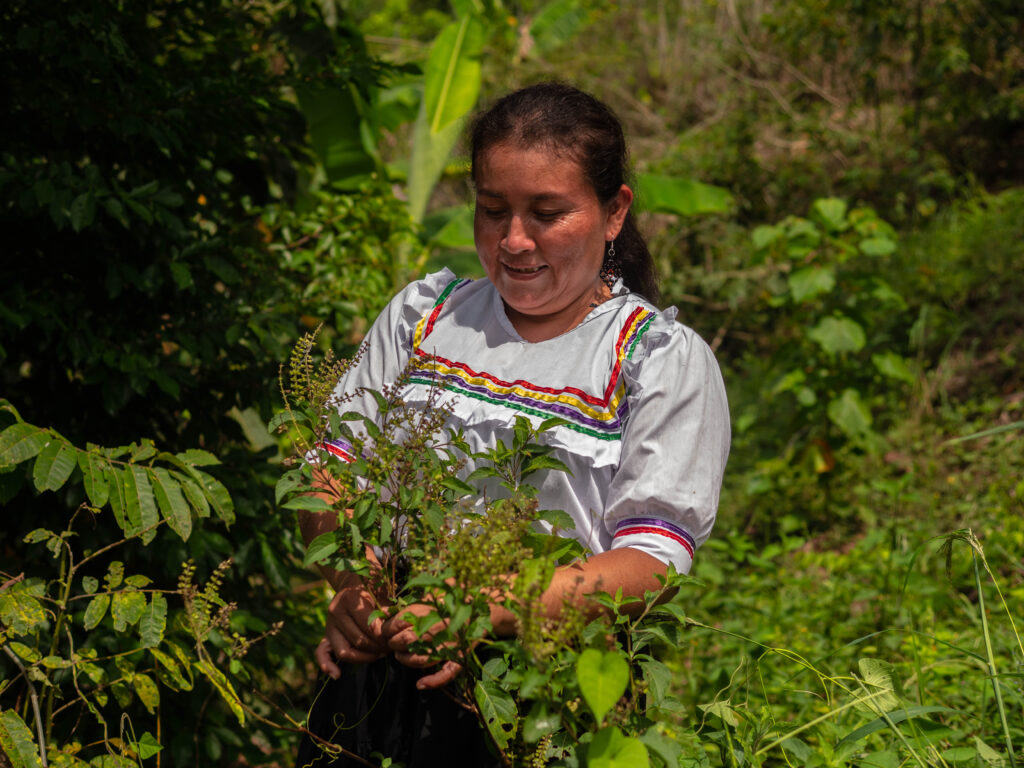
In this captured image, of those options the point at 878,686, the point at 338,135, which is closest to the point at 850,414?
the point at 338,135

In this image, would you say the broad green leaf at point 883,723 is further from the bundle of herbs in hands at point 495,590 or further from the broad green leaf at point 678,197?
the broad green leaf at point 678,197

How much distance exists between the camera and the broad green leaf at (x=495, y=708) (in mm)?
1282

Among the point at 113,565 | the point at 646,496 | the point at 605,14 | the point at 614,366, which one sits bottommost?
the point at 605,14

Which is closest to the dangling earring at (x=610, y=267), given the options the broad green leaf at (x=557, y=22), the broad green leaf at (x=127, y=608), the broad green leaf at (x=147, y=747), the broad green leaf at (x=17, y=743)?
the broad green leaf at (x=127, y=608)

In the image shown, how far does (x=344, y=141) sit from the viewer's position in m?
4.20

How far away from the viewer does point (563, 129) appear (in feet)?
5.36

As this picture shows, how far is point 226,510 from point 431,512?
29.3 inches

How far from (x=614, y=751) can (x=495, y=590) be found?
0.31 metres

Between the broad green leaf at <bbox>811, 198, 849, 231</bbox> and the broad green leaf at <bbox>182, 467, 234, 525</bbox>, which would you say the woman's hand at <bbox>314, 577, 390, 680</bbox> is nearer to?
the broad green leaf at <bbox>182, 467, 234, 525</bbox>

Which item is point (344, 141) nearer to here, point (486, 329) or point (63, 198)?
point (63, 198)

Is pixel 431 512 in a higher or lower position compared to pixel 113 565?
higher

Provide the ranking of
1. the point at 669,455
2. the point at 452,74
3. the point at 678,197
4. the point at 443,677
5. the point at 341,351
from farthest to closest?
the point at 678,197, the point at 452,74, the point at 341,351, the point at 669,455, the point at 443,677

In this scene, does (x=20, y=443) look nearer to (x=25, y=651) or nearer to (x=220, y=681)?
(x=25, y=651)

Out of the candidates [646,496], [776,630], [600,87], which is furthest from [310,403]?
[600,87]
